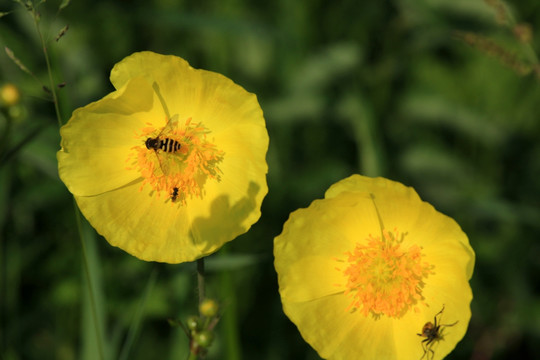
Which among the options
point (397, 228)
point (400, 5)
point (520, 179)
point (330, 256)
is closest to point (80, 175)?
point (330, 256)

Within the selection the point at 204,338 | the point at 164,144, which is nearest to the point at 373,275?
the point at 164,144

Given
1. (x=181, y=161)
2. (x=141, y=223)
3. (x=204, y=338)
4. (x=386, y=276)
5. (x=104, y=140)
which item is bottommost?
(x=386, y=276)

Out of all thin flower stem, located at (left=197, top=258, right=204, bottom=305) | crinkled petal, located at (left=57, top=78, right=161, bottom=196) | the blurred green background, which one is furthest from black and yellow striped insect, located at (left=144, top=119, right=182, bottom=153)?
the blurred green background

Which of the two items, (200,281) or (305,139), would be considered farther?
(305,139)

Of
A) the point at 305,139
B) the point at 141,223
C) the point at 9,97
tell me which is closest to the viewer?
the point at 9,97

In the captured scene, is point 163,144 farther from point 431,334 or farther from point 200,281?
point 431,334

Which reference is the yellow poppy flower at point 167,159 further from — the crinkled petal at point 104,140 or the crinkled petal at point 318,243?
the crinkled petal at point 318,243

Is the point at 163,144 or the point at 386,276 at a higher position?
the point at 163,144

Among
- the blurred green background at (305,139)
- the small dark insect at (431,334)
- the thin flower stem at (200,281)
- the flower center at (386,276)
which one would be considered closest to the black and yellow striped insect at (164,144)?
the thin flower stem at (200,281)

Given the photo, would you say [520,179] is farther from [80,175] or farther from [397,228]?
[80,175]
